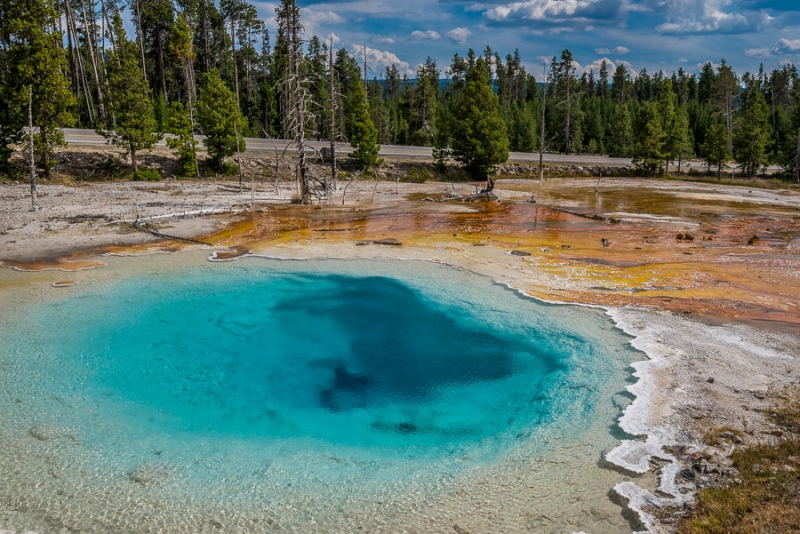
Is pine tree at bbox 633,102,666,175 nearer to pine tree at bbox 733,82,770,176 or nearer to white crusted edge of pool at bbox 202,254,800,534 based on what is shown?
pine tree at bbox 733,82,770,176

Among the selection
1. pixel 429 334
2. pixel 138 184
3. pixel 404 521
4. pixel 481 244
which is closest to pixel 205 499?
pixel 404 521

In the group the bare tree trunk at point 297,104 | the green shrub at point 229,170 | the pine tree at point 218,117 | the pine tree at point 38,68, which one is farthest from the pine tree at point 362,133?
the pine tree at point 38,68

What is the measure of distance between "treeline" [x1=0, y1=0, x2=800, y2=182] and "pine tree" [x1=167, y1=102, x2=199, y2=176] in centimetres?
10

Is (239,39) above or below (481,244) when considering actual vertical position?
above

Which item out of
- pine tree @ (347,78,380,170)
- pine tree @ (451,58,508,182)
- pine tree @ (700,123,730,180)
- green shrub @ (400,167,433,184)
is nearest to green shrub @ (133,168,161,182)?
pine tree @ (347,78,380,170)

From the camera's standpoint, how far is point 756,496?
5961 mm

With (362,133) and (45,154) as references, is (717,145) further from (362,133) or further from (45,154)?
(45,154)

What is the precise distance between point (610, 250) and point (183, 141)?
83.7 feet

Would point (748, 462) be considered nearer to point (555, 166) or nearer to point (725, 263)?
point (725, 263)

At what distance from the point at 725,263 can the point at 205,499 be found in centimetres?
1637

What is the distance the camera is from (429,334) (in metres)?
11.9

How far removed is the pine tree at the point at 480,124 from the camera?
38.7m

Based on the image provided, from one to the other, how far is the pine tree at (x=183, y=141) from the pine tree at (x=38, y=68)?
18.4 feet

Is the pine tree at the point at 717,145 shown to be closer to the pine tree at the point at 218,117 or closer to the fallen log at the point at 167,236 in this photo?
the pine tree at the point at 218,117
